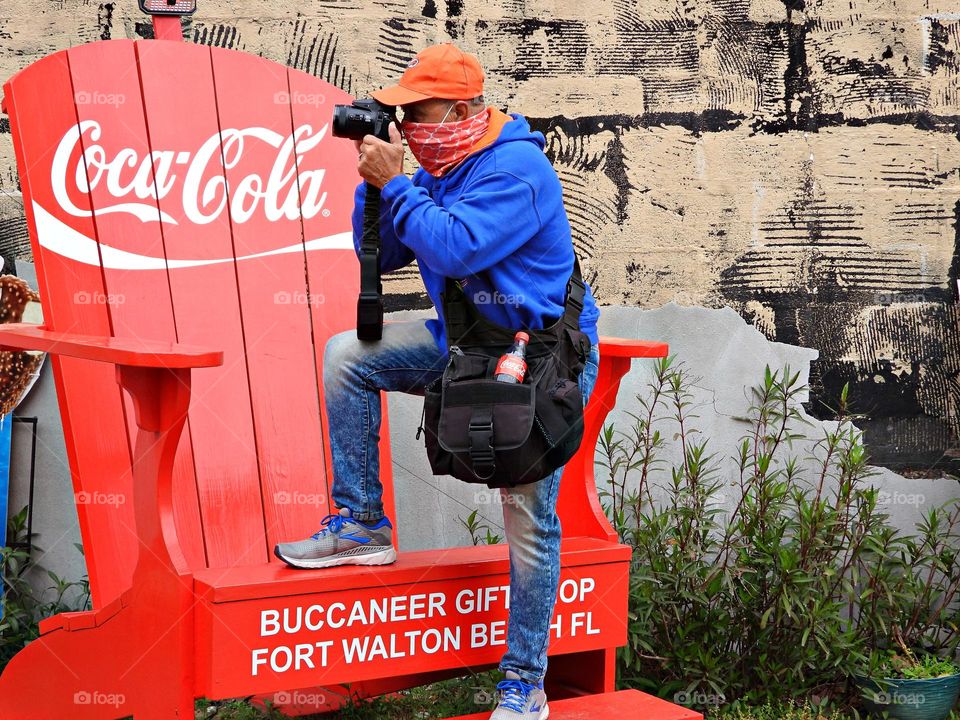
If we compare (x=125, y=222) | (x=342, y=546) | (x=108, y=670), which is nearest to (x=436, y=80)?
(x=342, y=546)

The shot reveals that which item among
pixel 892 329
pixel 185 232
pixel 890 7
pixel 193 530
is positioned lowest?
pixel 193 530

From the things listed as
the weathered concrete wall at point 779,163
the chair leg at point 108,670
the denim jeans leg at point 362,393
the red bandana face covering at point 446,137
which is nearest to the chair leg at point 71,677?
the chair leg at point 108,670

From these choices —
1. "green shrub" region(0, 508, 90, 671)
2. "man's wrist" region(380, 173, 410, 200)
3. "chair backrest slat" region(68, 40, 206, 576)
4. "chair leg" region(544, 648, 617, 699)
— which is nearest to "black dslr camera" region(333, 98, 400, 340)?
"man's wrist" region(380, 173, 410, 200)

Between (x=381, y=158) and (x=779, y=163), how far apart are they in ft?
6.41

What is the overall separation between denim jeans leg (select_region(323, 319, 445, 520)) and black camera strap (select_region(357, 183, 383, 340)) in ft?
0.13

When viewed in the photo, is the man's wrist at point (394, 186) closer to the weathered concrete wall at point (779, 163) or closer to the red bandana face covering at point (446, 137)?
the red bandana face covering at point (446, 137)

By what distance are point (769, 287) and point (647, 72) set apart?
0.83 meters

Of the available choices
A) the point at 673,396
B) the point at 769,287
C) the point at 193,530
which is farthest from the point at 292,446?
the point at 769,287

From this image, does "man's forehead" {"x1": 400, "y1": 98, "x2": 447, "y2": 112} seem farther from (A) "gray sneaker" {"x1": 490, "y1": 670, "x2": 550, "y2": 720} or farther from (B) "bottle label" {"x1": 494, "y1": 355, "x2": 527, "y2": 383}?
(A) "gray sneaker" {"x1": 490, "y1": 670, "x2": 550, "y2": 720}

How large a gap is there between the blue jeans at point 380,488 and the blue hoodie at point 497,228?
0.11 metres

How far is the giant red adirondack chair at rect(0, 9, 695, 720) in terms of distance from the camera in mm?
2176

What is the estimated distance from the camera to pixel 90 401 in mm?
2746

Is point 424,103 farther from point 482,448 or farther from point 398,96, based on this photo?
point 482,448

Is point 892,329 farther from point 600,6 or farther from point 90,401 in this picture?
point 90,401
